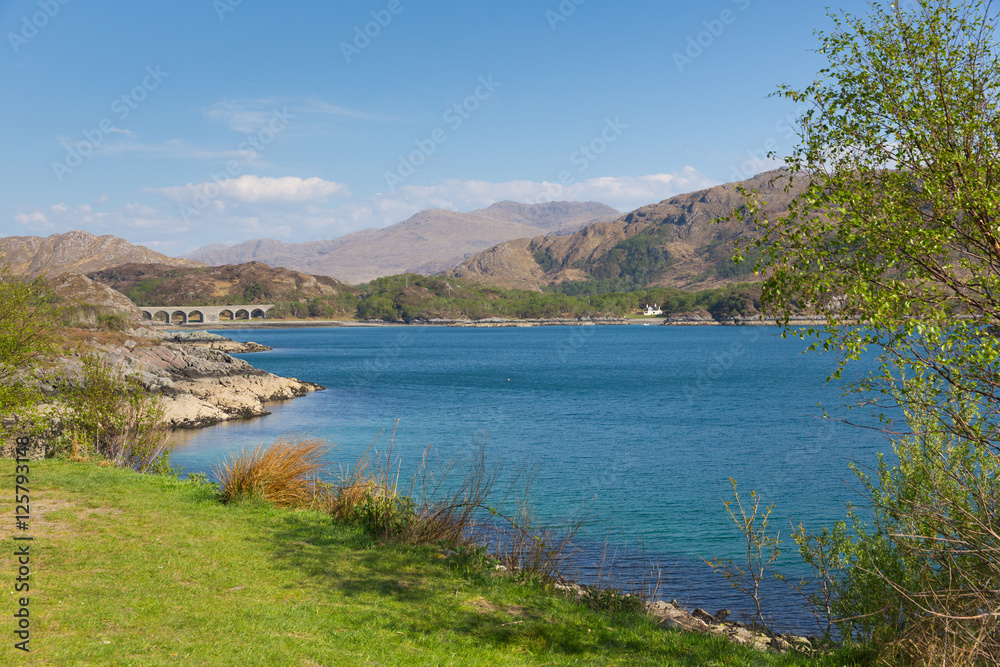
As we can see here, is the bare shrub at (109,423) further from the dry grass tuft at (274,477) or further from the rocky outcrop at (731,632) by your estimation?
the rocky outcrop at (731,632)

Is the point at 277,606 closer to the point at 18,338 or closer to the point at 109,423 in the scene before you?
the point at 18,338

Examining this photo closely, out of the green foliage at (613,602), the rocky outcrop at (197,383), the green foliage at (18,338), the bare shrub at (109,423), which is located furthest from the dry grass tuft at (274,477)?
the rocky outcrop at (197,383)

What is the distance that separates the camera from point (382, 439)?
3105 cm

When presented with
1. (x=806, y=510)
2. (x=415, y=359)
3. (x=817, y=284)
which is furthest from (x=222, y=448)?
(x=415, y=359)

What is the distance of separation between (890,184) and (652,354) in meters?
94.4

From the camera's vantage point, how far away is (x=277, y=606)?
732 cm

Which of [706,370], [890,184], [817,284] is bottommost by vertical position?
[706,370]

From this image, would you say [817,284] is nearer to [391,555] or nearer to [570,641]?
[570,641]

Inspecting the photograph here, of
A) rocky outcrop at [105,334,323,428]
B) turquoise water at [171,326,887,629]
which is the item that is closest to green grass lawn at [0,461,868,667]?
turquoise water at [171,326,887,629]

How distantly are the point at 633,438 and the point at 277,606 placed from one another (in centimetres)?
2741

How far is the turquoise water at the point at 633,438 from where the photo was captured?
1878 cm

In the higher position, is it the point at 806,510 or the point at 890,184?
the point at 890,184

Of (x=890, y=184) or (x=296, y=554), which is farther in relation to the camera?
(x=296, y=554)

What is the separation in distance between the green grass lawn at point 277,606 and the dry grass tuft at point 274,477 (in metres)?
1.38
